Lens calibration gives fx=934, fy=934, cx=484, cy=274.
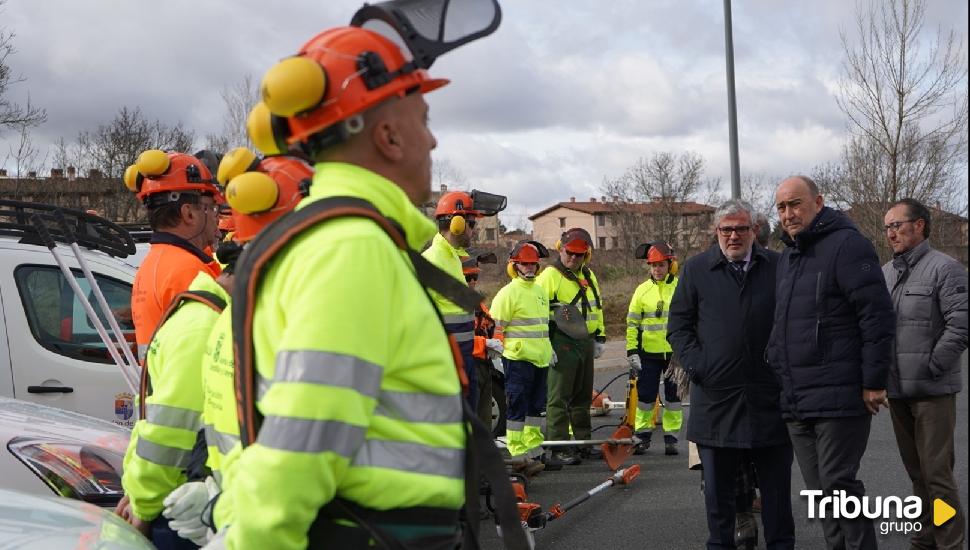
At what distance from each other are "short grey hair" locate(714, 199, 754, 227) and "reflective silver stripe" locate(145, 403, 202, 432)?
3478 mm

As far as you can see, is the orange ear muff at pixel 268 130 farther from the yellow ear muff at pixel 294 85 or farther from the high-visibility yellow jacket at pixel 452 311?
the high-visibility yellow jacket at pixel 452 311

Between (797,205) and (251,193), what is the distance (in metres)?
3.33

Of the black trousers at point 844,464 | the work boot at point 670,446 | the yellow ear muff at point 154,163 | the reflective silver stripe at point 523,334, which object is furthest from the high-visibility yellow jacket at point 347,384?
the work boot at point 670,446

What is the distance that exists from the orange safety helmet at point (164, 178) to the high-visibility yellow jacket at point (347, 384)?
244cm

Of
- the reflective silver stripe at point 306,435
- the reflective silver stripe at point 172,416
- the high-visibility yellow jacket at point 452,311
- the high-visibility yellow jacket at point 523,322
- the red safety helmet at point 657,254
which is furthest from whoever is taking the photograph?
the red safety helmet at point 657,254

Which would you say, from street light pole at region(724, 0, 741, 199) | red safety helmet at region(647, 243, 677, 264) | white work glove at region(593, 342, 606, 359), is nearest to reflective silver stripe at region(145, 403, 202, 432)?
white work glove at region(593, 342, 606, 359)

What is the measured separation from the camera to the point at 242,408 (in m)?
1.88

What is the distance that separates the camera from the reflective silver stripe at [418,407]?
179cm

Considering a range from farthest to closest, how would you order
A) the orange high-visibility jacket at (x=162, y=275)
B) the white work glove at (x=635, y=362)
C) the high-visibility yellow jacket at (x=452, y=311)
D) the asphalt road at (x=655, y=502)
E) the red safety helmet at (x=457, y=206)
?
the white work glove at (x=635, y=362)
the red safety helmet at (x=457, y=206)
the high-visibility yellow jacket at (x=452, y=311)
the asphalt road at (x=655, y=502)
the orange high-visibility jacket at (x=162, y=275)

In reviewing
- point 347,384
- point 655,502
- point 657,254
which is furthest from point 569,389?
point 347,384

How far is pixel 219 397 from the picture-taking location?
250cm

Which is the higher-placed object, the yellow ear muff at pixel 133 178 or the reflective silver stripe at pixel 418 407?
the yellow ear muff at pixel 133 178

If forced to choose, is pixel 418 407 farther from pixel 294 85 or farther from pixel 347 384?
pixel 294 85

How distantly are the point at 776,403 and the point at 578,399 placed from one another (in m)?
4.75
